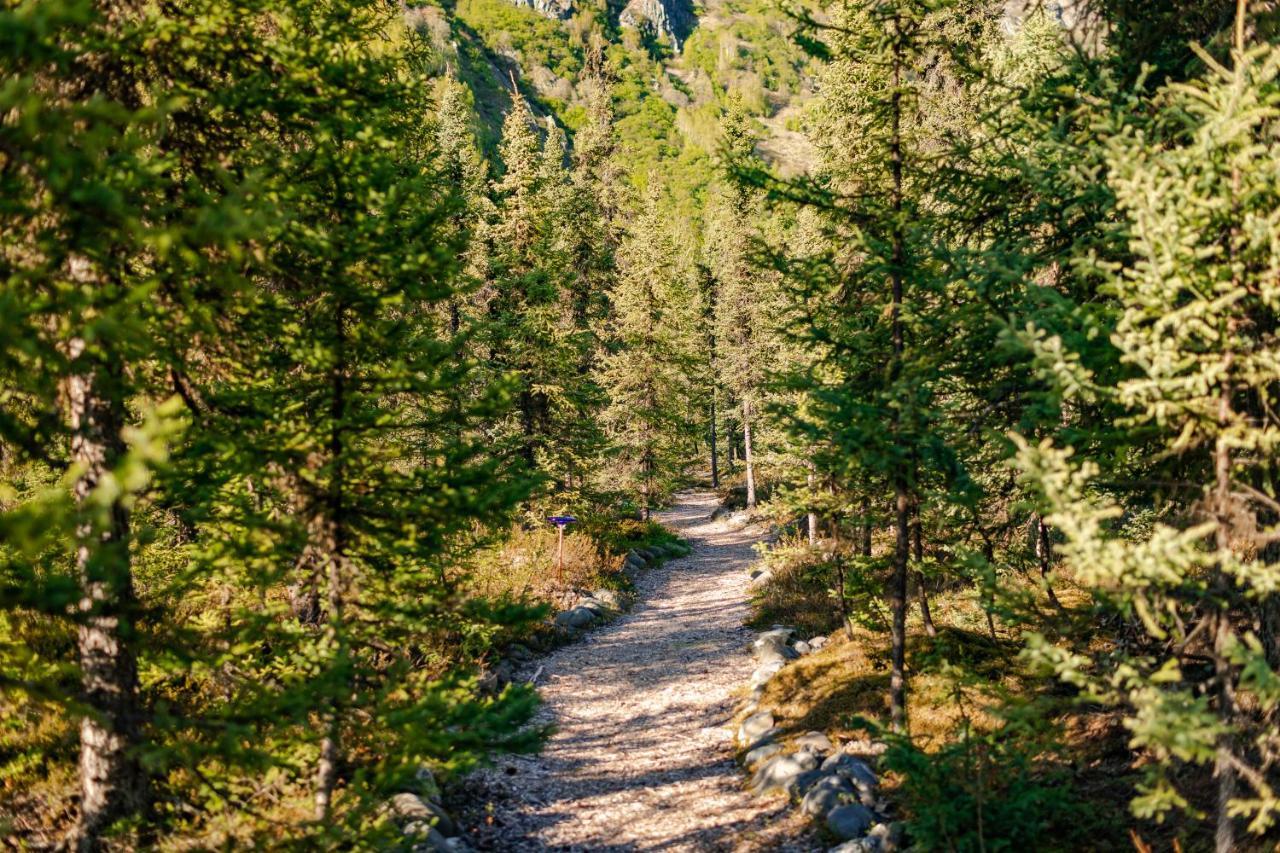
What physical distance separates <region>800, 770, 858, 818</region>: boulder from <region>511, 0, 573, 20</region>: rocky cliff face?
602ft

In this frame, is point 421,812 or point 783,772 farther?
point 783,772

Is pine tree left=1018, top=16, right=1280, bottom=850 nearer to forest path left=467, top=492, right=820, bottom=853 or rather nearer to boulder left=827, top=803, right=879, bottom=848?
boulder left=827, top=803, right=879, bottom=848

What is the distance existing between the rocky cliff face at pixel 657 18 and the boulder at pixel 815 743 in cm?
20942

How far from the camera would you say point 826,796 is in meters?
8.41

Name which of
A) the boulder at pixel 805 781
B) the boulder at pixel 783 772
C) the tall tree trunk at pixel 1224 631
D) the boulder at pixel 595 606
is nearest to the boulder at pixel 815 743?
the boulder at pixel 783 772

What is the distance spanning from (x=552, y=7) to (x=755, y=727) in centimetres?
18567

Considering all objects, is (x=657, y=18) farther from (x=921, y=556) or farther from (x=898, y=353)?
(x=898, y=353)

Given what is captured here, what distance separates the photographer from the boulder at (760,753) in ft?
33.0

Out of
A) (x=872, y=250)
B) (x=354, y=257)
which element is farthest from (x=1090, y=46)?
(x=354, y=257)

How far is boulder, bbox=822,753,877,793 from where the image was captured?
8.55m

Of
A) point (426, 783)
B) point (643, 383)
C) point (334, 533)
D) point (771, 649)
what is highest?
point (643, 383)

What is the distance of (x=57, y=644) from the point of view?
8.42m

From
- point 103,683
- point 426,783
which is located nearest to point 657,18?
point 426,783

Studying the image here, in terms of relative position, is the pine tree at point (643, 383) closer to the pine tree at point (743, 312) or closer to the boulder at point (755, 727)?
the pine tree at point (743, 312)
